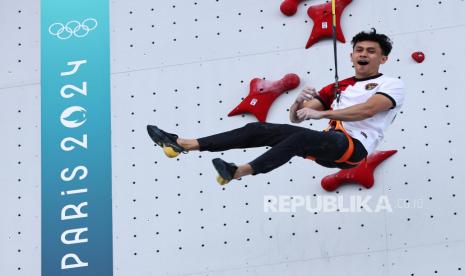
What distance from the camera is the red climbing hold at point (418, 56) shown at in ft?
26.3

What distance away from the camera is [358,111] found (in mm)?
6484

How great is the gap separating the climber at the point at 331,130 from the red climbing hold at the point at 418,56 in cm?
124

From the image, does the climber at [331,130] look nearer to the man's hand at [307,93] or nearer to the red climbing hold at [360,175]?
the man's hand at [307,93]

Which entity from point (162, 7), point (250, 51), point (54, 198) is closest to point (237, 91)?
point (250, 51)

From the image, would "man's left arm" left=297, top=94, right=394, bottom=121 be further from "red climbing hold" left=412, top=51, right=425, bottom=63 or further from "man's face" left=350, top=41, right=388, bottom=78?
"red climbing hold" left=412, top=51, right=425, bottom=63

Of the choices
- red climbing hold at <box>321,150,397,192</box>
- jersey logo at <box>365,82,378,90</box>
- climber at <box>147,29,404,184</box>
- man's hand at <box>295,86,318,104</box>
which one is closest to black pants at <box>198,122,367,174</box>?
climber at <box>147,29,404,184</box>

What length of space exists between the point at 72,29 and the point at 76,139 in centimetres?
76

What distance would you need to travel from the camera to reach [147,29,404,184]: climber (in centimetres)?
633

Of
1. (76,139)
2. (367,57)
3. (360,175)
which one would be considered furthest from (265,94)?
(367,57)

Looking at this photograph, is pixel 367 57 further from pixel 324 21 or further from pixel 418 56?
pixel 324 21

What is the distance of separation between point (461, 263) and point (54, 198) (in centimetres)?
264

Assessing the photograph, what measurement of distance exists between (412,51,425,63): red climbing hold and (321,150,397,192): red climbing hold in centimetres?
58

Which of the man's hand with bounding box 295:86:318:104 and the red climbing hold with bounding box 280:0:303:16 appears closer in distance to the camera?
the man's hand with bounding box 295:86:318:104
